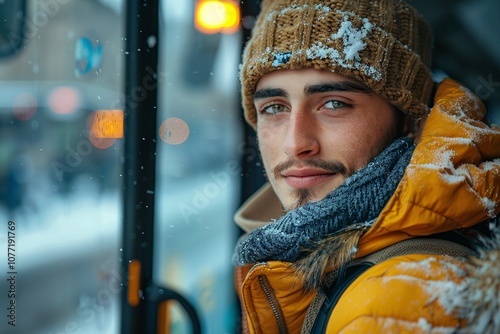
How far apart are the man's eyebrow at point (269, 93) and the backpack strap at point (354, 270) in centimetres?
65

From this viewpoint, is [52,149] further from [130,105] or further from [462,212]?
[462,212]

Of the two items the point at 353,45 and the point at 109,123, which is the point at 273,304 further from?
the point at 109,123

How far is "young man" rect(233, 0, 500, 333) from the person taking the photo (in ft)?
3.77

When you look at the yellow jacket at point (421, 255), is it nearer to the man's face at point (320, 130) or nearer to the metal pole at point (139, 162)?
the man's face at point (320, 130)

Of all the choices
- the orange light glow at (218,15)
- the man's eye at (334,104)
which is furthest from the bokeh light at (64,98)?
the man's eye at (334,104)

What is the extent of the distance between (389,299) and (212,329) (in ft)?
6.82

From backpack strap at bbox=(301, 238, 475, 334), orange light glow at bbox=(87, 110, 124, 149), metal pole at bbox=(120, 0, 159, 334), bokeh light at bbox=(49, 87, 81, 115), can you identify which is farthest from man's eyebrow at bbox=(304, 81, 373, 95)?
bokeh light at bbox=(49, 87, 81, 115)

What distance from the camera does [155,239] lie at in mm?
2369

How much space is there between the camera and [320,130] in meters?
1.74

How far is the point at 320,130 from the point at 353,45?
0.30 metres

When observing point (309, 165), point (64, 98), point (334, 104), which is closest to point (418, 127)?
point (334, 104)

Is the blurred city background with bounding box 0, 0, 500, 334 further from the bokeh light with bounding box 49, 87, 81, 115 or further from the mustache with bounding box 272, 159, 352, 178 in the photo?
the mustache with bounding box 272, 159, 352, 178

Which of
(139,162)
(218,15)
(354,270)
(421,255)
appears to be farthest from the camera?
(218,15)

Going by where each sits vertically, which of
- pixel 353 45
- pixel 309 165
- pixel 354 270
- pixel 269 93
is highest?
pixel 353 45
